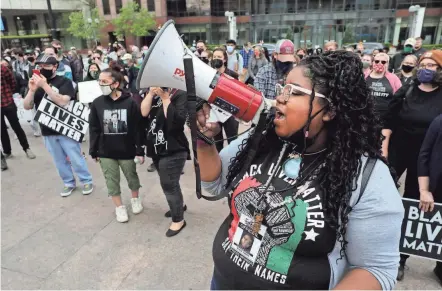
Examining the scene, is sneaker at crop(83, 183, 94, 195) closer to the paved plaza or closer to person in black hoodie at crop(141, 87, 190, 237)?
the paved plaza

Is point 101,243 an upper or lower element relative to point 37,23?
lower

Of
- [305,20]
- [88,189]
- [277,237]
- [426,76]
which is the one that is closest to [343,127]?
[277,237]

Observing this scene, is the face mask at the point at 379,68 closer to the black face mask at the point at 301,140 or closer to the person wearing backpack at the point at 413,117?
the person wearing backpack at the point at 413,117

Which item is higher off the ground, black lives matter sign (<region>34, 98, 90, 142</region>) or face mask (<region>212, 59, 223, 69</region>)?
face mask (<region>212, 59, 223, 69</region>)

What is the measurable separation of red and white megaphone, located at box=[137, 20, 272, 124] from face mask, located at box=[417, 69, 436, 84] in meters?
1.97

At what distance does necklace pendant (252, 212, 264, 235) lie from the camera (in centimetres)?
127

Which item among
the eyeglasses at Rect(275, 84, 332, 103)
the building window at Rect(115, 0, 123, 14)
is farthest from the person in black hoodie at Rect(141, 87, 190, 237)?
A: the building window at Rect(115, 0, 123, 14)

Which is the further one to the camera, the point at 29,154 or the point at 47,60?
the point at 29,154

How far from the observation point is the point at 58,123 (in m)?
4.05

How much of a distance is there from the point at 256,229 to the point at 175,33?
89 cm

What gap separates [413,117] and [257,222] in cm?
225

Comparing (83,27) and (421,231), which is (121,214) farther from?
(83,27)

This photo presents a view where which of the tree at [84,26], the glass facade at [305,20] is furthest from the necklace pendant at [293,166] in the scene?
the tree at [84,26]

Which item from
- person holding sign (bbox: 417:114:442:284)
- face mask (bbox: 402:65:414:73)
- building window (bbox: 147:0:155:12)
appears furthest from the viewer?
building window (bbox: 147:0:155:12)
